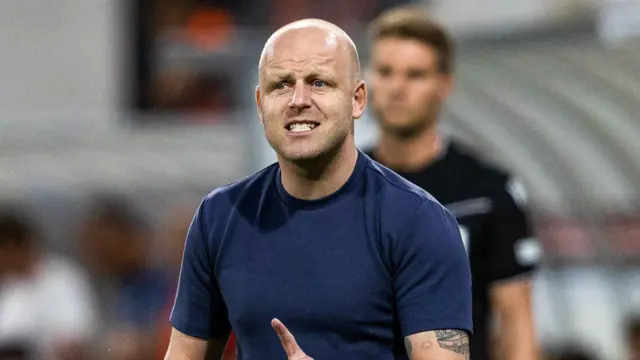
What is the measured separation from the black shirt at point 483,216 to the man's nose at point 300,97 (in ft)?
4.63

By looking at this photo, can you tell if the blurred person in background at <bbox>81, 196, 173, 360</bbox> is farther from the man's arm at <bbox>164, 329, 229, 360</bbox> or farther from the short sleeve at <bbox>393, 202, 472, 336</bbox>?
the short sleeve at <bbox>393, 202, 472, 336</bbox>

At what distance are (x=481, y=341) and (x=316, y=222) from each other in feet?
4.41

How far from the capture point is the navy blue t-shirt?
9.95 feet

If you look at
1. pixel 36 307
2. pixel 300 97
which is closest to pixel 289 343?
pixel 300 97

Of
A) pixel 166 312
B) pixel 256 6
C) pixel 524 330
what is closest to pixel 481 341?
pixel 524 330

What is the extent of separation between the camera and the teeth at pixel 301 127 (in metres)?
3.04

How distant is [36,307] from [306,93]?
4.54m

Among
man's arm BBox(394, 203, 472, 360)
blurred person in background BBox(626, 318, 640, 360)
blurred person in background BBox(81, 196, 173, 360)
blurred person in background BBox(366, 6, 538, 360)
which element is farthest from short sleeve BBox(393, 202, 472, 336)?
blurred person in background BBox(81, 196, 173, 360)

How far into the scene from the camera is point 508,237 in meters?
4.46

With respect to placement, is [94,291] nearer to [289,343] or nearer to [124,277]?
[124,277]

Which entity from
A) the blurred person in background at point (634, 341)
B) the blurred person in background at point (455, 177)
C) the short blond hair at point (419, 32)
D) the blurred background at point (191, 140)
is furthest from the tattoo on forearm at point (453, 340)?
the blurred person in background at point (634, 341)

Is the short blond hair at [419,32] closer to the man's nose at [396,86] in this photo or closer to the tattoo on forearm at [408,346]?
the man's nose at [396,86]

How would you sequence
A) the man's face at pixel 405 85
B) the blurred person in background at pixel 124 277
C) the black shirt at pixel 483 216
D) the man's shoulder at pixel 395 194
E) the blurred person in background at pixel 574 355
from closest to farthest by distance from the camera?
the man's shoulder at pixel 395 194 < the black shirt at pixel 483 216 < the man's face at pixel 405 85 < the blurred person in background at pixel 574 355 < the blurred person in background at pixel 124 277

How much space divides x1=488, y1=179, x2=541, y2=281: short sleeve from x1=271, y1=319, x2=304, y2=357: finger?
1.55 m
